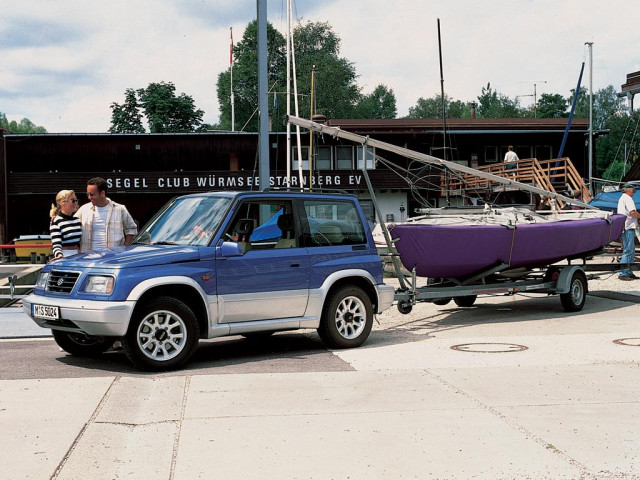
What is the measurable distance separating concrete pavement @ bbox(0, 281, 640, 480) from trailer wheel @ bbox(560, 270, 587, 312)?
13.2 feet

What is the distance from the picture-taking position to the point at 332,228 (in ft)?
34.9

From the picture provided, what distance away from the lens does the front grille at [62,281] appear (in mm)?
9078

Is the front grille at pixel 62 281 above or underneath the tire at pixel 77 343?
above

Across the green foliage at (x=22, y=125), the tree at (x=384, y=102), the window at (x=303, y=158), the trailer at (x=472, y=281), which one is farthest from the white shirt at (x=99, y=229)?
the green foliage at (x=22, y=125)

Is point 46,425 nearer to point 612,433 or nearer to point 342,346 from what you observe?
point 612,433

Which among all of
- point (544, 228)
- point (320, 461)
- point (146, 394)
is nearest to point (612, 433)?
point (320, 461)

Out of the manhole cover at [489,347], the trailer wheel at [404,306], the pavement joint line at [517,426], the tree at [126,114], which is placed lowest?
the manhole cover at [489,347]

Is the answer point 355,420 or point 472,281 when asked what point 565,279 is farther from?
point 355,420

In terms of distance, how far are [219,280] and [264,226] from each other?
1063 millimetres

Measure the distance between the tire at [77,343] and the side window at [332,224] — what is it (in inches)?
106

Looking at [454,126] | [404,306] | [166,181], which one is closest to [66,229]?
[404,306]

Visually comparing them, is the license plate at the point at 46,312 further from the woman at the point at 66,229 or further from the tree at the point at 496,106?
the tree at the point at 496,106

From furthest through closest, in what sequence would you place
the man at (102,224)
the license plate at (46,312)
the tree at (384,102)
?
the tree at (384,102) → the man at (102,224) → the license plate at (46,312)

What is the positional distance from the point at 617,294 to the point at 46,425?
503 inches
